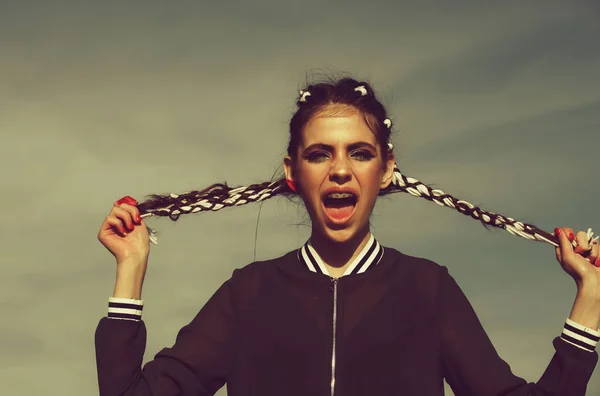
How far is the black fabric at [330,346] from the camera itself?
639 centimetres

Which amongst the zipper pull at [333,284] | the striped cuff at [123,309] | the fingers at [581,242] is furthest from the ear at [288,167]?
the fingers at [581,242]

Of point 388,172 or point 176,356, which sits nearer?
point 176,356

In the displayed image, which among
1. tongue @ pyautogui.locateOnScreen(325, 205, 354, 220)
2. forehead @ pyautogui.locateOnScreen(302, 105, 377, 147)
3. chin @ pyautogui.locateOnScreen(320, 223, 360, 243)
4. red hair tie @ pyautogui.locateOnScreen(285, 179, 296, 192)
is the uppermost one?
forehead @ pyautogui.locateOnScreen(302, 105, 377, 147)

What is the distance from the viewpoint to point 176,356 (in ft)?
21.8

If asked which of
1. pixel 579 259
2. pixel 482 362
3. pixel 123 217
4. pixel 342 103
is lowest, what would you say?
pixel 482 362

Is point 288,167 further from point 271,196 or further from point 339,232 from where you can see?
point 339,232

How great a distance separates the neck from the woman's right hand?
1.08 m

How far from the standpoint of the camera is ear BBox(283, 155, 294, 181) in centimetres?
695

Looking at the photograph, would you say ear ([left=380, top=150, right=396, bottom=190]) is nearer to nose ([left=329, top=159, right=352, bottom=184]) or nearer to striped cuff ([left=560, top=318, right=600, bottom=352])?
nose ([left=329, top=159, right=352, bottom=184])

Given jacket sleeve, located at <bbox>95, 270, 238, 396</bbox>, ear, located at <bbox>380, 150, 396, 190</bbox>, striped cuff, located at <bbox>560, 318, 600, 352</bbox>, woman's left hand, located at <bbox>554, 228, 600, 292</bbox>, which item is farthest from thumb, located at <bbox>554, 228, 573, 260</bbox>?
jacket sleeve, located at <bbox>95, 270, 238, 396</bbox>

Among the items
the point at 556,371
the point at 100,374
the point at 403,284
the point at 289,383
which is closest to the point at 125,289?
the point at 100,374

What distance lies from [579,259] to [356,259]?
1.38 meters

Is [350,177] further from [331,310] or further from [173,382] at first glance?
[173,382]

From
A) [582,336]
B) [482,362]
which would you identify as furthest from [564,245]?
[482,362]
